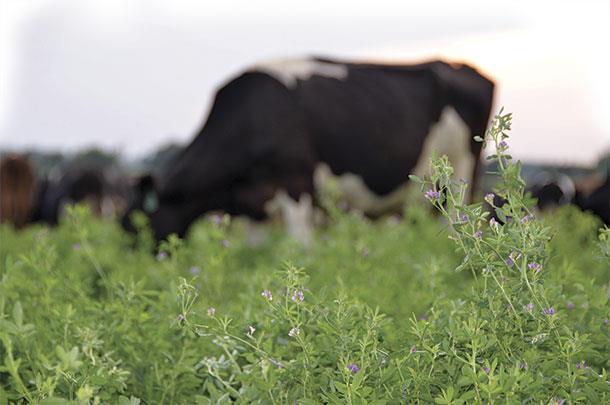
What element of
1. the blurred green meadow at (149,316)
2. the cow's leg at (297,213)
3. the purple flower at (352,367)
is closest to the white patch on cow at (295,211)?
the cow's leg at (297,213)

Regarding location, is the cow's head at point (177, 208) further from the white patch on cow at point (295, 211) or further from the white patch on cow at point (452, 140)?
the white patch on cow at point (452, 140)

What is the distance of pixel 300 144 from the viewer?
833 cm

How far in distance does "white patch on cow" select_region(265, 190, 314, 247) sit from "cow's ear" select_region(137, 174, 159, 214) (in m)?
1.43

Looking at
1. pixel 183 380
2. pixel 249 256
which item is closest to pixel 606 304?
pixel 183 380

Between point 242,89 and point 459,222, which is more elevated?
point 459,222

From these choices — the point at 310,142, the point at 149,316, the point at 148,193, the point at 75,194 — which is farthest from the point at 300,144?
the point at 75,194

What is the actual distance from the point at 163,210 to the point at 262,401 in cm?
684

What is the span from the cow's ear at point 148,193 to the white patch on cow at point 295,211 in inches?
56.2

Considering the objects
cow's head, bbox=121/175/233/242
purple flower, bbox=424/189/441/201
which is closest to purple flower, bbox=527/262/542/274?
purple flower, bbox=424/189/441/201

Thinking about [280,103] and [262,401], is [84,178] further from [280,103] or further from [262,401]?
[262,401]

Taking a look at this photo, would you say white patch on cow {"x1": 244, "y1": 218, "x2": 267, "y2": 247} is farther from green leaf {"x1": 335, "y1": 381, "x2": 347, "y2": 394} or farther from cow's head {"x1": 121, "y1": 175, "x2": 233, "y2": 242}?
green leaf {"x1": 335, "y1": 381, "x2": 347, "y2": 394}

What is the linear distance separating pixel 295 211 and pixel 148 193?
6.86 ft

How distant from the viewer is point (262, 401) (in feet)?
6.81

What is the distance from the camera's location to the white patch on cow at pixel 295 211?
8.12 meters
